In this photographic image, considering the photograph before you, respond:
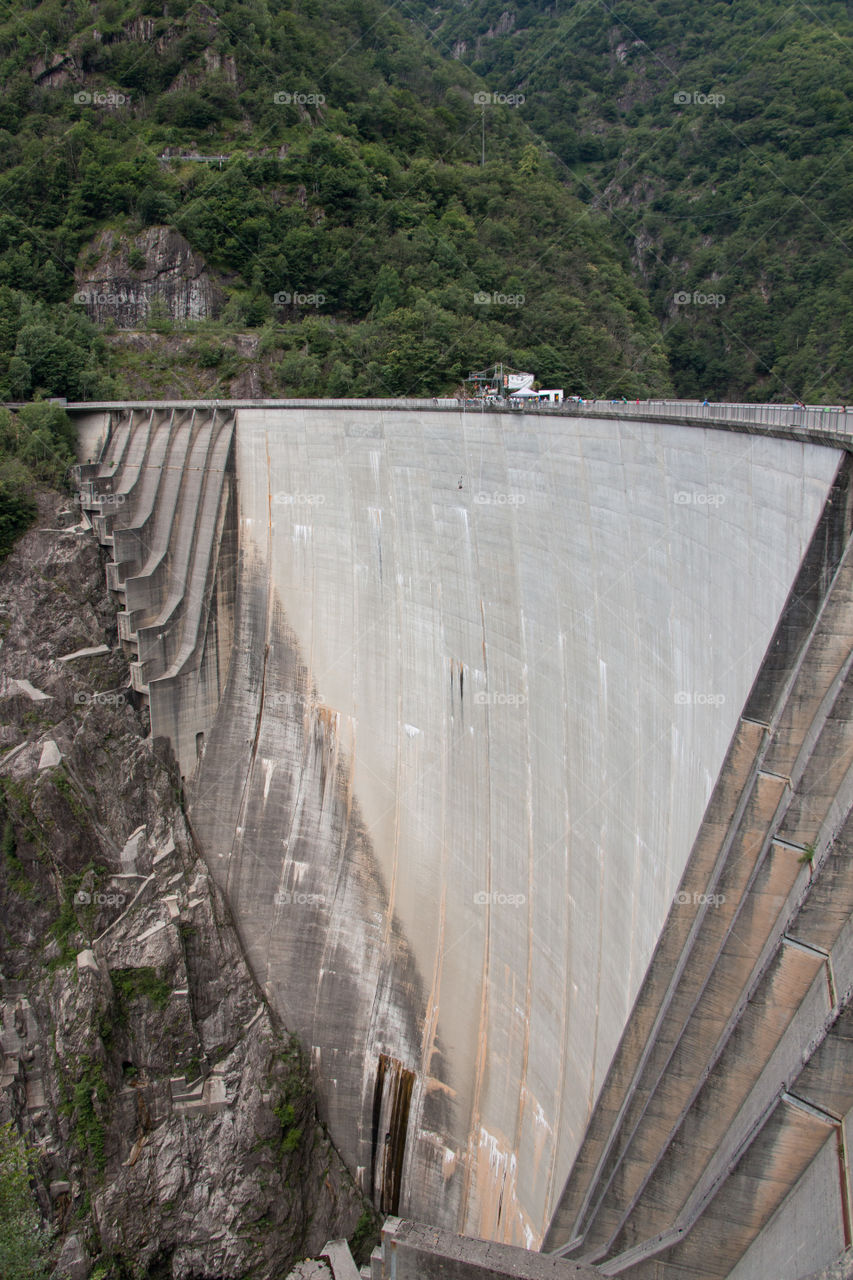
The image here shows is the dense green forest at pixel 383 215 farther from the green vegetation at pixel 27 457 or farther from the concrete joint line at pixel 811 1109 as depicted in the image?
the concrete joint line at pixel 811 1109

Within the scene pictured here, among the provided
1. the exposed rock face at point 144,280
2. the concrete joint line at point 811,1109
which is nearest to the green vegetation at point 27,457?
the exposed rock face at point 144,280

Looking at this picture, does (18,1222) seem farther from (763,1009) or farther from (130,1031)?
(763,1009)

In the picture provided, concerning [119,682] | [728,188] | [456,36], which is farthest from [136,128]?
[456,36]

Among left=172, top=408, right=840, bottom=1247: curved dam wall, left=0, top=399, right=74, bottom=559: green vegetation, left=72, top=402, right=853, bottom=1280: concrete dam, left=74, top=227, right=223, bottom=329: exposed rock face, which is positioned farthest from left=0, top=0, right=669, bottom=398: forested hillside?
left=172, top=408, right=840, bottom=1247: curved dam wall

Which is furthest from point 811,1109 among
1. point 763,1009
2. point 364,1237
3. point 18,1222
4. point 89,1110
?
point 89,1110

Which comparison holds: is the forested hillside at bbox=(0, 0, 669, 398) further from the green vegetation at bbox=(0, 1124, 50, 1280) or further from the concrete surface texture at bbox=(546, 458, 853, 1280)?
the concrete surface texture at bbox=(546, 458, 853, 1280)

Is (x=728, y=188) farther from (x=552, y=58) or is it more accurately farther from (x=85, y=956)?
(x=85, y=956)
